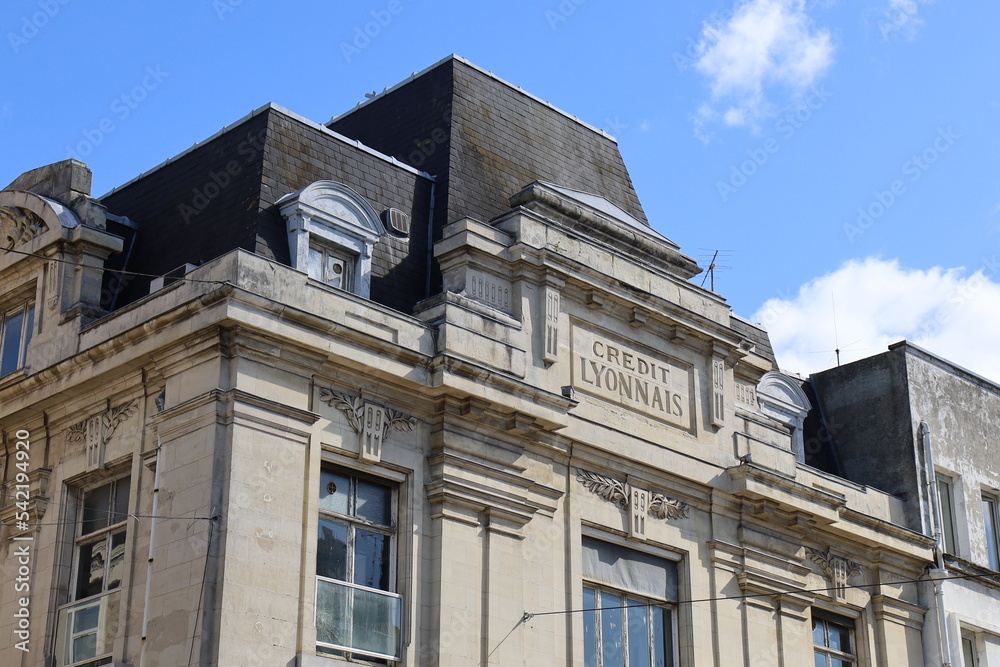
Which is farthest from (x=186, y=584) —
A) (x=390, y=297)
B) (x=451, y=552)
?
(x=390, y=297)

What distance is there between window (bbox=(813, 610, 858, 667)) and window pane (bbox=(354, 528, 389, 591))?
996cm

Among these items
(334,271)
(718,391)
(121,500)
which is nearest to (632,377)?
(718,391)

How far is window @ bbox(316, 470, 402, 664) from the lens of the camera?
2239cm

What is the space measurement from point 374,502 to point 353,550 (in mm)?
901

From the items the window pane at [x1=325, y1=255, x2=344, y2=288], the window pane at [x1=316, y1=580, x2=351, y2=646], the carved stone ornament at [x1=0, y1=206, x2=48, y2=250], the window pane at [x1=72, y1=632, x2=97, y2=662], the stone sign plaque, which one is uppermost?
the carved stone ornament at [x1=0, y1=206, x2=48, y2=250]

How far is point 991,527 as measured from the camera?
34.0 meters

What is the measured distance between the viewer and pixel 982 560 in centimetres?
3284

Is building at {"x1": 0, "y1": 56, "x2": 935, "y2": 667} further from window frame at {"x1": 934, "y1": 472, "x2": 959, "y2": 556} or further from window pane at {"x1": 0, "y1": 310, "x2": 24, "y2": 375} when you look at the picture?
window frame at {"x1": 934, "y1": 472, "x2": 959, "y2": 556}

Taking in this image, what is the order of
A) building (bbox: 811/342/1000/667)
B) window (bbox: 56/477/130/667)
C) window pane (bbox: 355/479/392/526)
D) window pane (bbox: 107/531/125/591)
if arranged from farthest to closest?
building (bbox: 811/342/1000/667) < window pane (bbox: 355/479/392/526) < window pane (bbox: 107/531/125/591) < window (bbox: 56/477/130/667)

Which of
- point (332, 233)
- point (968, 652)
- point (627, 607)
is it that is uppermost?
point (332, 233)

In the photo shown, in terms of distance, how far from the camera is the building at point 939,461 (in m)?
31.9

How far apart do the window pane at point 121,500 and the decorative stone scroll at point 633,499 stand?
741 centimetres

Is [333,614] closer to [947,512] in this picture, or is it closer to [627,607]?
[627,607]

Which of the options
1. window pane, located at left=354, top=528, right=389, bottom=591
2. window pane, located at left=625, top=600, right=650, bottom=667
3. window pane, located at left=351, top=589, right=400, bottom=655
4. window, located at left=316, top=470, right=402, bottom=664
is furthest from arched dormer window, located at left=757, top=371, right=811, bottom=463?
window pane, located at left=351, top=589, right=400, bottom=655
